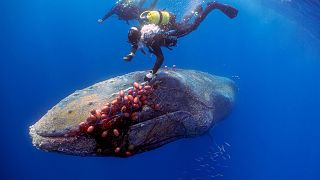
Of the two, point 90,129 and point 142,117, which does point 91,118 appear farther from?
point 142,117

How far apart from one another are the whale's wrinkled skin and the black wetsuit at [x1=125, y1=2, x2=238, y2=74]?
813 millimetres

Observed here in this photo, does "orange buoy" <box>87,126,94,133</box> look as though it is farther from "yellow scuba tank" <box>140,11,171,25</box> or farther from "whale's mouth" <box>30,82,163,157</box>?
"yellow scuba tank" <box>140,11,171,25</box>

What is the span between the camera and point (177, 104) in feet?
25.8

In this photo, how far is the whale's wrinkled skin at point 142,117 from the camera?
626 centimetres

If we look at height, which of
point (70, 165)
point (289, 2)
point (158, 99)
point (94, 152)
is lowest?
point (70, 165)

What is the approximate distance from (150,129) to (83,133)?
1631 millimetres

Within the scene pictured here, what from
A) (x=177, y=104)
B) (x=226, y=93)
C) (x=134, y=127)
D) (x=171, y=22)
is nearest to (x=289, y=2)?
(x=226, y=93)

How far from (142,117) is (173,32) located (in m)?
3.34

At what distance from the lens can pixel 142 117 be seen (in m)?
6.91

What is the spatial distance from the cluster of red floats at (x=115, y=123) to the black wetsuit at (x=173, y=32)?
1.04 meters

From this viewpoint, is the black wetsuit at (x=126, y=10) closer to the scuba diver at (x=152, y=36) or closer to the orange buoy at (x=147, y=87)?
the scuba diver at (x=152, y=36)

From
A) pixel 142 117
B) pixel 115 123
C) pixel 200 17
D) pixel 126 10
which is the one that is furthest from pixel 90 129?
pixel 126 10

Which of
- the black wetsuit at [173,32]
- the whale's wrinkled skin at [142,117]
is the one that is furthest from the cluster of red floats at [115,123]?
the black wetsuit at [173,32]

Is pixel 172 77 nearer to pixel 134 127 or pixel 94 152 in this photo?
pixel 134 127
